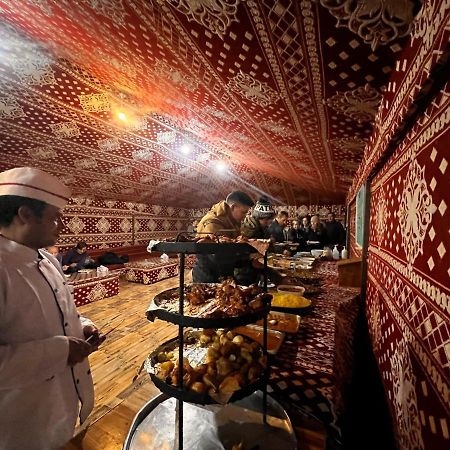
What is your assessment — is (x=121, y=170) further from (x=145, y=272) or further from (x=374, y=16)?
(x=374, y=16)

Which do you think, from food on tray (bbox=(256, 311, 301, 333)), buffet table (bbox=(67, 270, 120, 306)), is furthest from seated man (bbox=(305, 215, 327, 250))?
buffet table (bbox=(67, 270, 120, 306))

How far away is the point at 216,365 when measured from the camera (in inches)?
48.5

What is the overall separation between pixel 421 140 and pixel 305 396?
160 centimetres

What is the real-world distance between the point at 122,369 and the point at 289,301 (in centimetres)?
291

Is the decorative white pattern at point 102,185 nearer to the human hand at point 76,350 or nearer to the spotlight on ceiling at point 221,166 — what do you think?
the spotlight on ceiling at point 221,166

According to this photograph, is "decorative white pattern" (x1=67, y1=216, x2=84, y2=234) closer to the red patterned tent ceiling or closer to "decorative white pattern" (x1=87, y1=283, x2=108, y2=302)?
"decorative white pattern" (x1=87, y1=283, x2=108, y2=302)

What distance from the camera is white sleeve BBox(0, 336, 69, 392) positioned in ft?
3.98

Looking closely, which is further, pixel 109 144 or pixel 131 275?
pixel 131 275

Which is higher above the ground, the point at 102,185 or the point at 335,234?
the point at 102,185

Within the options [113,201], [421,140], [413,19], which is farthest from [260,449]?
[113,201]

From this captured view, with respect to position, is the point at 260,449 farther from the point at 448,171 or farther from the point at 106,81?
the point at 106,81

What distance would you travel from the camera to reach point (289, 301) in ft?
8.13

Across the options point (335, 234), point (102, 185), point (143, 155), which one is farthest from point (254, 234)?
point (102, 185)

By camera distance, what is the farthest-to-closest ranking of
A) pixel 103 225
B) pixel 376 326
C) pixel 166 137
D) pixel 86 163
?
pixel 103 225
pixel 86 163
pixel 166 137
pixel 376 326
